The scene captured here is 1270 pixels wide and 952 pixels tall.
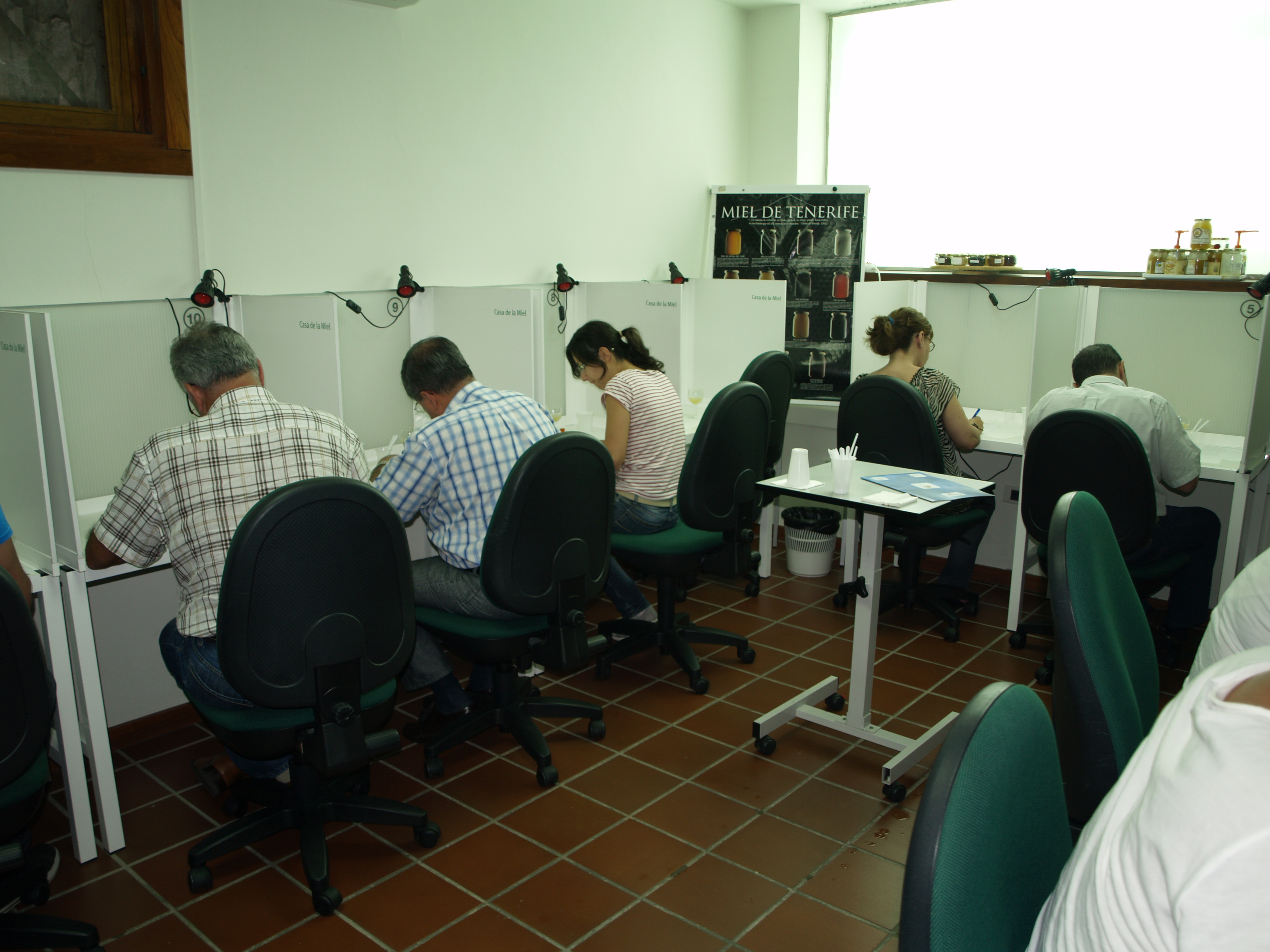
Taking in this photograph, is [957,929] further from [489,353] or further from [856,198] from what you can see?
[856,198]

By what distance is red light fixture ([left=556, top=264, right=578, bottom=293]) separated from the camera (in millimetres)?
4230

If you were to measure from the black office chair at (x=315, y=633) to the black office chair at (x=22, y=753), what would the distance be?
29 centimetres

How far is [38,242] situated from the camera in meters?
2.69

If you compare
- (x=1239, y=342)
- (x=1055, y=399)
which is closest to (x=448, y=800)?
(x=1055, y=399)

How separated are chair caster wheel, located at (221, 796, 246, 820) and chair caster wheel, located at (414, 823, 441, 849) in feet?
1.59

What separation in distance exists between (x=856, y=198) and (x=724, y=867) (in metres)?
3.29

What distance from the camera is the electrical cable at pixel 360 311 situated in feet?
11.2

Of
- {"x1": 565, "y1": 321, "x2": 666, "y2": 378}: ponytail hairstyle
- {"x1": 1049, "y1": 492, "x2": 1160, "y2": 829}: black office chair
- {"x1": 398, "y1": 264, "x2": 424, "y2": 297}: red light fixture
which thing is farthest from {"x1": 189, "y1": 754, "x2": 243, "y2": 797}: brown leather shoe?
{"x1": 1049, "y1": 492, "x2": 1160, "y2": 829}: black office chair

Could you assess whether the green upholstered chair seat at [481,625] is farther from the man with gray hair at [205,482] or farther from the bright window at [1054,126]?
the bright window at [1054,126]

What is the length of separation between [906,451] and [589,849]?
186 cm

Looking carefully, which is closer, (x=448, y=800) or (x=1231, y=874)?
(x=1231, y=874)

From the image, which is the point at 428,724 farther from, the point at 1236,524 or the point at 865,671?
the point at 1236,524

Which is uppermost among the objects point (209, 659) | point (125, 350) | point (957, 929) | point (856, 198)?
point (856, 198)

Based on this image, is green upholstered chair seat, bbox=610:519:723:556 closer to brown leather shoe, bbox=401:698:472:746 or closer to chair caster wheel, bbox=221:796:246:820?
brown leather shoe, bbox=401:698:472:746
